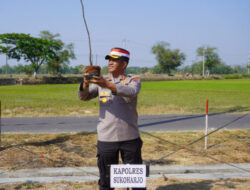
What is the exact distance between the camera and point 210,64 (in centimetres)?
12194

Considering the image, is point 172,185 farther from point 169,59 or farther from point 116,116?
point 169,59

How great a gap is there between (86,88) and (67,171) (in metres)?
2.62

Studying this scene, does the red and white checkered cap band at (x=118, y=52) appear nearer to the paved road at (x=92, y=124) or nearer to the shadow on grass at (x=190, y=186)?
the shadow on grass at (x=190, y=186)

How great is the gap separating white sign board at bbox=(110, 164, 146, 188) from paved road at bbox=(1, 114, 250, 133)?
6211mm

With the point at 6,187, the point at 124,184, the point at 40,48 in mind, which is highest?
the point at 40,48

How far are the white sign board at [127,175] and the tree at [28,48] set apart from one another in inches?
2513

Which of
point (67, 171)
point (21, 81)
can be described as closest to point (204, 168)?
point (67, 171)

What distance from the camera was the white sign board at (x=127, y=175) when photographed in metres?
3.35

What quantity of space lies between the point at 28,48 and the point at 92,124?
188ft

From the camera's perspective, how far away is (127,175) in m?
3.41

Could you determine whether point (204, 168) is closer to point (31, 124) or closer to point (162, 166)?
point (162, 166)

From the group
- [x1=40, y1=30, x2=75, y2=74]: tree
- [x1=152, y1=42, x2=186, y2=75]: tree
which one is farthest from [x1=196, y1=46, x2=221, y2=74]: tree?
[x1=40, y1=30, x2=75, y2=74]: tree

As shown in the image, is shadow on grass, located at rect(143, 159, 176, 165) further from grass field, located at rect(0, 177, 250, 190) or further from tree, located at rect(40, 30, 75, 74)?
tree, located at rect(40, 30, 75, 74)

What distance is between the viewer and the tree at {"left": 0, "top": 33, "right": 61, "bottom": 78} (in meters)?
62.8
